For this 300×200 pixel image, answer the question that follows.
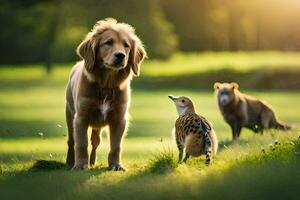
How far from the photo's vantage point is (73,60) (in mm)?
39781

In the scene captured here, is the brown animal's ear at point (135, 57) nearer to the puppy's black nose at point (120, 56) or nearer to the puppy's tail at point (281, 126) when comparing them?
the puppy's black nose at point (120, 56)

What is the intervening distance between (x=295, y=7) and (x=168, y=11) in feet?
19.2

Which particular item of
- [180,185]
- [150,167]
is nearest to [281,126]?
[150,167]

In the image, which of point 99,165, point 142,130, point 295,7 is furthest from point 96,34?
point 295,7

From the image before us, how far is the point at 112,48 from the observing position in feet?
24.5

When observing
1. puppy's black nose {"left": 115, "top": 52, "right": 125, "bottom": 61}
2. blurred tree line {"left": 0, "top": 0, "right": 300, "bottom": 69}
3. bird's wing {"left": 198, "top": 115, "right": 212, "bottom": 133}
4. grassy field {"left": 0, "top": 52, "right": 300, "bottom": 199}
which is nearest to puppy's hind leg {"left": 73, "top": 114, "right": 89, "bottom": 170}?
grassy field {"left": 0, "top": 52, "right": 300, "bottom": 199}

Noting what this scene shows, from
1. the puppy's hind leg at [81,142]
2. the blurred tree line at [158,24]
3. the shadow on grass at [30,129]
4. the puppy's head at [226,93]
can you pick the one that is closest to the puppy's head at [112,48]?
the puppy's hind leg at [81,142]

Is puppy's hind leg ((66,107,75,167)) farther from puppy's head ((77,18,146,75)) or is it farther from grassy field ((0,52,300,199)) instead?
puppy's head ((77,18,146,75))

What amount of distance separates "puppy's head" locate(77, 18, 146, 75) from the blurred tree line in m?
25.1

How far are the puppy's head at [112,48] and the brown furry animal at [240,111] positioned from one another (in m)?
4.73

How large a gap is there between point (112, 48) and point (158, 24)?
2762 cm

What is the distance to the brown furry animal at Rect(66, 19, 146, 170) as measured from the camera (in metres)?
7.54

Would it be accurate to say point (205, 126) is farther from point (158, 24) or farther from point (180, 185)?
point (158, 24)

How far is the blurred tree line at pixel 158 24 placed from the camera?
1363 inches
